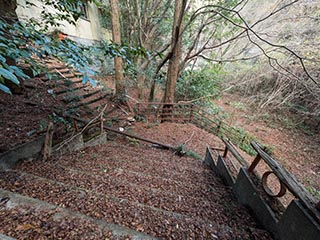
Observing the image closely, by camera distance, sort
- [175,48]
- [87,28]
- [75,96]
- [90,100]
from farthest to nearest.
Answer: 1. [87,28]
2. [90,100]
3. [75,96]
4. [175,48]

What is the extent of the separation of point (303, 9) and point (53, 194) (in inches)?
380

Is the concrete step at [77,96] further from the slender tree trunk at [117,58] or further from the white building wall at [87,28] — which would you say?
the white building wall at [87,28]

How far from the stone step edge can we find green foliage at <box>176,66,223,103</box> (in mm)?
7140

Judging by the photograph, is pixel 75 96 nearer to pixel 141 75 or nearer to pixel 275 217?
pixel 141 75

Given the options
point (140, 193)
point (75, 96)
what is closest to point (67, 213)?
point (140, 193)

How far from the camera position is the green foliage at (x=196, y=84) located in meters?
7.67

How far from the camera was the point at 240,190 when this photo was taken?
76.8 inches

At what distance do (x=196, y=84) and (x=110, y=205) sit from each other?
7196 millimetres

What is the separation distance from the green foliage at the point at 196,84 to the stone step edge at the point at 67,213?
7140 mm

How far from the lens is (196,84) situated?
304 inches

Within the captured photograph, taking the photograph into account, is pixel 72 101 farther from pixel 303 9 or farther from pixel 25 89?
pixel 303 9

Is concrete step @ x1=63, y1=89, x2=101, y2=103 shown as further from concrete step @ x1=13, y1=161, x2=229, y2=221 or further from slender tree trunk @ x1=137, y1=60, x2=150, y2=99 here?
concrete step @ x1=13, y1=161, x2=229, y2=221

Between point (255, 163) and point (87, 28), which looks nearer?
point (255, 163)

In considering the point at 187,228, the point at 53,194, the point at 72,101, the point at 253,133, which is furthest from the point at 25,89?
the point at 253,133
